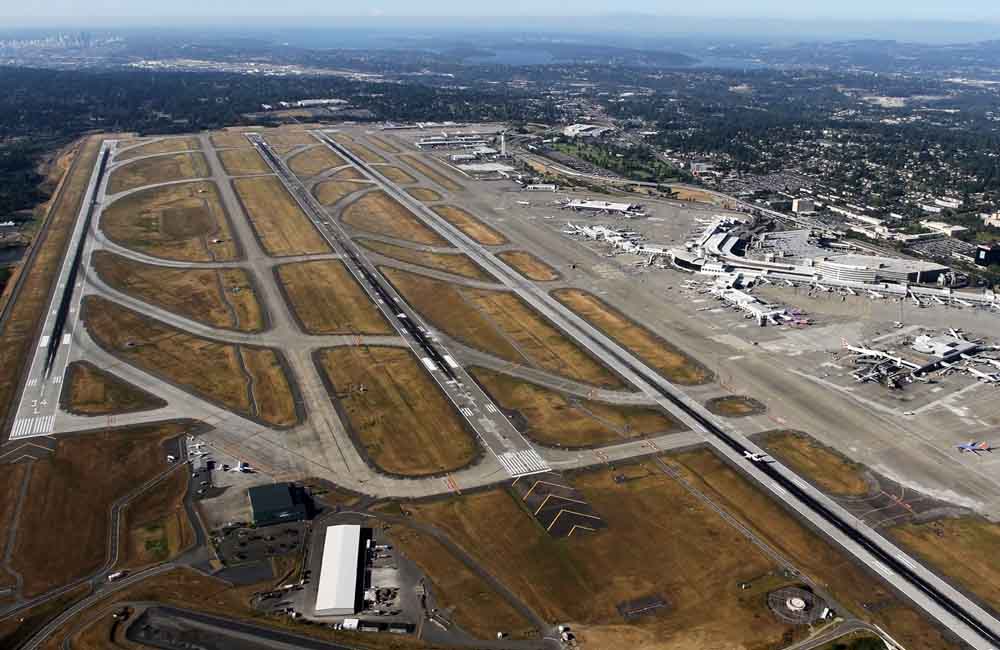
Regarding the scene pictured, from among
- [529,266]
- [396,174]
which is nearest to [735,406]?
[529,266]

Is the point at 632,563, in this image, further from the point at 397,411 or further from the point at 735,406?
the point at 397,411

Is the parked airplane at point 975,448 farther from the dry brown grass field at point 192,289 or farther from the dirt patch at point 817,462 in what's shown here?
the dry brown grass field at point 192,289

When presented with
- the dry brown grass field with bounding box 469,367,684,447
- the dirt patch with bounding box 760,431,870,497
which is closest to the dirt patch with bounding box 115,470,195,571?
the dry brown grass field with bounding box 469,367,684,447

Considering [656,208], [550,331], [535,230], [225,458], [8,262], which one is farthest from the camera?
[656,208]

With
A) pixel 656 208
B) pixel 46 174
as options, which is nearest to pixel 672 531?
pixel 656 208

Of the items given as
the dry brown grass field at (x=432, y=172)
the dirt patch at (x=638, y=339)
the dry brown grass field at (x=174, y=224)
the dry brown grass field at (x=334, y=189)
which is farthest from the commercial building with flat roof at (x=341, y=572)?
the dry brown grass field at (x=432, y=172)

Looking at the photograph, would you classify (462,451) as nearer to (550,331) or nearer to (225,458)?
(225,458)

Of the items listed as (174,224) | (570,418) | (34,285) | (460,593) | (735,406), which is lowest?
(460,593)
